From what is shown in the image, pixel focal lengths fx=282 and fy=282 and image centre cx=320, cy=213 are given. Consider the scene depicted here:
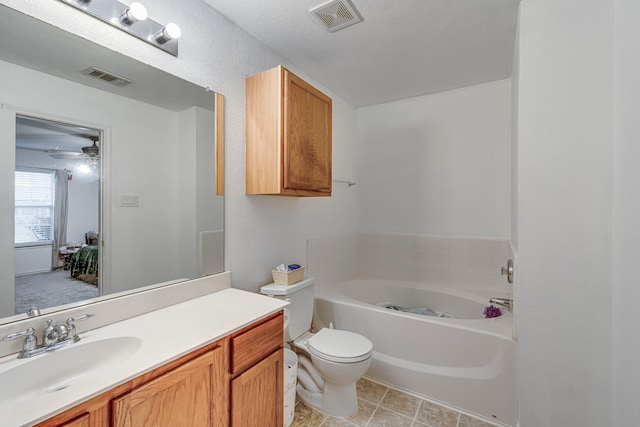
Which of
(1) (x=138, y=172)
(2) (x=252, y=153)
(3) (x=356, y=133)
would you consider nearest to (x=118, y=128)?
(1) (x=138, y=172)

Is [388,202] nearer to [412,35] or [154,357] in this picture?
[412,35]

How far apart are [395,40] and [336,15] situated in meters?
0.50

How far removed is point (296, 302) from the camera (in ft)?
6.53

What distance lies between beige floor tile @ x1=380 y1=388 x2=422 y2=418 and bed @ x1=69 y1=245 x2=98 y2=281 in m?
1.85

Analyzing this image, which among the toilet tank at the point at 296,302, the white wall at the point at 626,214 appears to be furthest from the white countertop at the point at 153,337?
the white wall at the point at 626,214

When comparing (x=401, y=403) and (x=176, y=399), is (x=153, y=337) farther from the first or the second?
(x=401, y=403)

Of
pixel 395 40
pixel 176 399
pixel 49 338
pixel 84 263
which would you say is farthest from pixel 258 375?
pixel 395 40

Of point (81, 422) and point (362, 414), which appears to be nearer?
point (81, 422)

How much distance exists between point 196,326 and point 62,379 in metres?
0.42

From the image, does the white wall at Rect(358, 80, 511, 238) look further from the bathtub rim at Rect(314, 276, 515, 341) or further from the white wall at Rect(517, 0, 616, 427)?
the white wall at Rect(517, 0, 616, 427)

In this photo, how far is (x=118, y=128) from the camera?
4.21 ft

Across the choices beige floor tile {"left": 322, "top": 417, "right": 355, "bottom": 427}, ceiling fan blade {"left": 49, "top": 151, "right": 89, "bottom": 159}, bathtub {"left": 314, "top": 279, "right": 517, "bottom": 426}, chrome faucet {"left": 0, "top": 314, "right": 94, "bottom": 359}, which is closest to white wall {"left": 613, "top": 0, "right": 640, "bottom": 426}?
bathtub {"left": 314, "top": 279, "right": 517, "bottom": 426}

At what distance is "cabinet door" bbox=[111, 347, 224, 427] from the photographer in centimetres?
83

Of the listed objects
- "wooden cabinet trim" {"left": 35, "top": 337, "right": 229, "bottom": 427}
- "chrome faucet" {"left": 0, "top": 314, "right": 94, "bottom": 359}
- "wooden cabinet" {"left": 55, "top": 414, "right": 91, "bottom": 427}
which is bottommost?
"wooden cabinet" {"left": 55, "top": 414, "right": 91, "bottom": 427}
